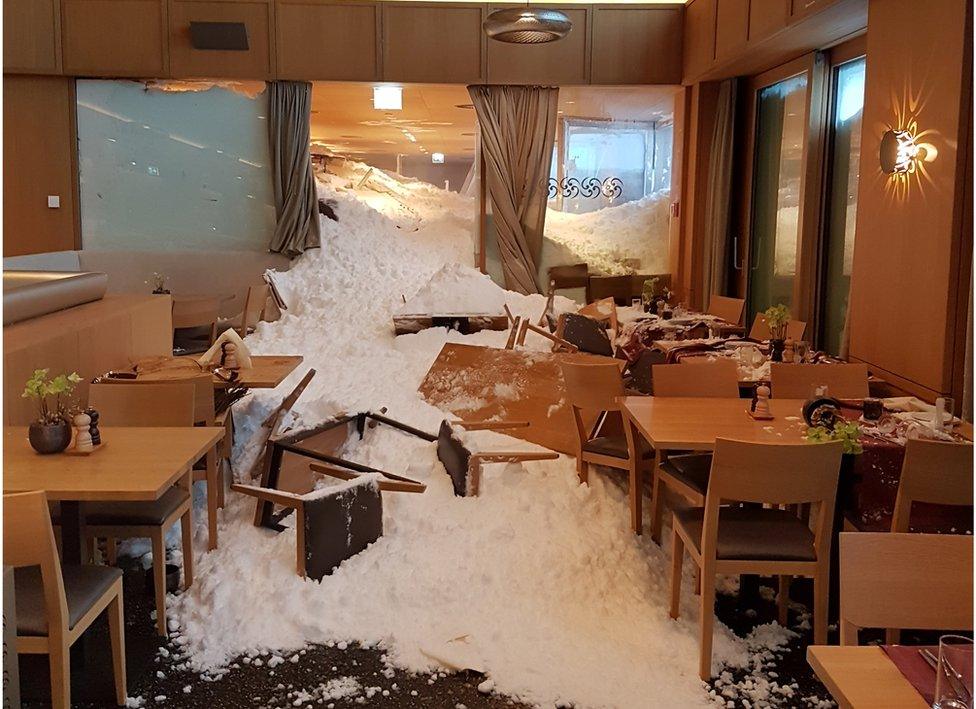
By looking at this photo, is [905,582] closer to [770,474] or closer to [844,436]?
[770,474]

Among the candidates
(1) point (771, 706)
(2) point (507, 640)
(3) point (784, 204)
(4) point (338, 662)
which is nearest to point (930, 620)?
(1) point (771, 706)

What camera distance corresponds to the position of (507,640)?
3174mm

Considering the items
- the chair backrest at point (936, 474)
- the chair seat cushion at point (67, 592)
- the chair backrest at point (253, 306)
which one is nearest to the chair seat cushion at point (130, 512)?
the chair seat cushion at point (67, 592)

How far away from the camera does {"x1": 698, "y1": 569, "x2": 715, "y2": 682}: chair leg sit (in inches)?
115

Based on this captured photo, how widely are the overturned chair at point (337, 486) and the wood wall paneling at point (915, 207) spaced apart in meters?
2.00

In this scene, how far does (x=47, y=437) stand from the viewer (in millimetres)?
3037

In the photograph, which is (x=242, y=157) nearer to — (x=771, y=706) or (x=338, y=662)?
(x=338, y=662)

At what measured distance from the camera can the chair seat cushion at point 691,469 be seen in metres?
3.58

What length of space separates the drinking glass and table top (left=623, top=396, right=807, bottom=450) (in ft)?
5.49

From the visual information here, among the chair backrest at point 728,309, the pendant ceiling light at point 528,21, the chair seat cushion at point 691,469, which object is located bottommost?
the chair seat cushion at point 691,469

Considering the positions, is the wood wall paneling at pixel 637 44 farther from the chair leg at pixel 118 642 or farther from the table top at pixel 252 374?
the chair leg at pixel 118 642

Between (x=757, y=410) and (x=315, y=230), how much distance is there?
22.3ft

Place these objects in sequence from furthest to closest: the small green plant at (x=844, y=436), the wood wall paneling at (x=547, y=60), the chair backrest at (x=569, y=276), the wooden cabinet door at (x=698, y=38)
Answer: the chair backrest at (x=569, y=276) → the wood wall paneling at (x=547, y=60) → the wooden cabinet door at (x=698, y=38) → the small green plant at (x=844, y=436)

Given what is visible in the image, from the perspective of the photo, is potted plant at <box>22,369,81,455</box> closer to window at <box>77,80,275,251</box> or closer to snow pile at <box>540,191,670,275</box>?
window at <box>77,80,275,251</box>
